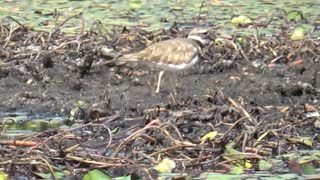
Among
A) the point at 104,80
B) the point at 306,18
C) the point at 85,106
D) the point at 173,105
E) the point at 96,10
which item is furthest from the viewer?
the point at 96,10

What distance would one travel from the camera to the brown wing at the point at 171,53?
11102 millimetres

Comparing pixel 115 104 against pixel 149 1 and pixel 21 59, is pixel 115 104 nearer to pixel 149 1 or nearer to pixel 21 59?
pixel 21 59

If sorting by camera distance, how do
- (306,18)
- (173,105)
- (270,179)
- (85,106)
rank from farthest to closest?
(306,18) < (85,106) < (173,105) < (270,179)

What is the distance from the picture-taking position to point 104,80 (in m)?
11.2

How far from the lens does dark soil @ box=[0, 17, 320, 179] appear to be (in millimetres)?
8469

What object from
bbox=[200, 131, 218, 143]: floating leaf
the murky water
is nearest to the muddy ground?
bbox=[200, 131, 218, 143]: floating leaf

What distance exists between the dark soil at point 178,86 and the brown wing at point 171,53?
22cm

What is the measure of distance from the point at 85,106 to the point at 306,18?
5660 millimetres

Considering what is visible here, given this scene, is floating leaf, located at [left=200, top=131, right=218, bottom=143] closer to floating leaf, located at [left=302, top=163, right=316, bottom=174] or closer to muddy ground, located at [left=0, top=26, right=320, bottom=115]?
floating leaf, located at [left=302, top=163, right=316, bottom=174]

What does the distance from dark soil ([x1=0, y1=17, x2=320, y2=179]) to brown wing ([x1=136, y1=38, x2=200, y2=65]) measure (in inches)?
8.6

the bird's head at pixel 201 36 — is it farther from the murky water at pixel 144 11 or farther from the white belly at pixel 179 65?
the murky water at pixel 144 11

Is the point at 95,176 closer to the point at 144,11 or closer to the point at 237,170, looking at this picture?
the point at 237,170

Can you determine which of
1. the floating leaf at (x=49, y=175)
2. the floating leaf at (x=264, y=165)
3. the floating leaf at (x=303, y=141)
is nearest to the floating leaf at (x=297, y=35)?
the floating leaf at (x=303, y=141)

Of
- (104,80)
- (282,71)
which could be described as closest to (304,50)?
(282,71)
